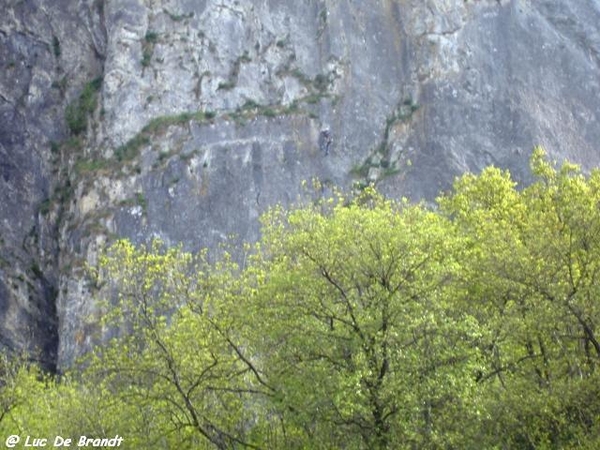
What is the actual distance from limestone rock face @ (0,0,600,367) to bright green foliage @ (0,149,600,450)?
28.8 meters

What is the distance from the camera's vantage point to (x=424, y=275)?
859 inches

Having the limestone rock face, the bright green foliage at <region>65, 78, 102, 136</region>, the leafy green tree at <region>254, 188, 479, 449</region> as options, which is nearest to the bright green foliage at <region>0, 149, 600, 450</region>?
the leafy green tree at <region>254, 188, 479, 449</region>

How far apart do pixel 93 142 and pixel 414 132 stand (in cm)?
1922

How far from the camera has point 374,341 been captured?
807 inches

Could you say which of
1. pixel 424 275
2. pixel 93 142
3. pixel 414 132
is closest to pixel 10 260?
pixel 93 142

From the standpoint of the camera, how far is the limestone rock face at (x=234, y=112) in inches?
2165

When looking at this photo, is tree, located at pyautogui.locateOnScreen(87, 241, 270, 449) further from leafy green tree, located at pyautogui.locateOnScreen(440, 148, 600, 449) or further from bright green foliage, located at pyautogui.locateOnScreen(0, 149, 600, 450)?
leafy green tree, located at pyautogui.locateOnScreen(440, 148, 600, 449)

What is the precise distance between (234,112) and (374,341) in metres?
38.6

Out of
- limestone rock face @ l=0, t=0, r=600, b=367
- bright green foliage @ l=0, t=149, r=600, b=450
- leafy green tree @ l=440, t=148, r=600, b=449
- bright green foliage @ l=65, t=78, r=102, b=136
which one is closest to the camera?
leafy green tree @ l=440, t=148, r=600, b=449

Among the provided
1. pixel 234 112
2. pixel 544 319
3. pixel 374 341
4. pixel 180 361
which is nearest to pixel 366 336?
pixel 374 341

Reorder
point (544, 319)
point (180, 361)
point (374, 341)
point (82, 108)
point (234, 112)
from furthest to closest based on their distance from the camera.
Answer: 1. point (82, 108)
2. point (234, 112)
3. point (180, 361)
4. point (374, 341)
5. point (544, 319)

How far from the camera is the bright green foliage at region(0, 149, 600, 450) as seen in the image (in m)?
19.8

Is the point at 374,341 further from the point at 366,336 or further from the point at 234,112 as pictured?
the point at 234,112

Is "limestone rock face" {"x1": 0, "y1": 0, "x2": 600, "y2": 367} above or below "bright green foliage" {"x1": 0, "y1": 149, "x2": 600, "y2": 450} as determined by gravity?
above
